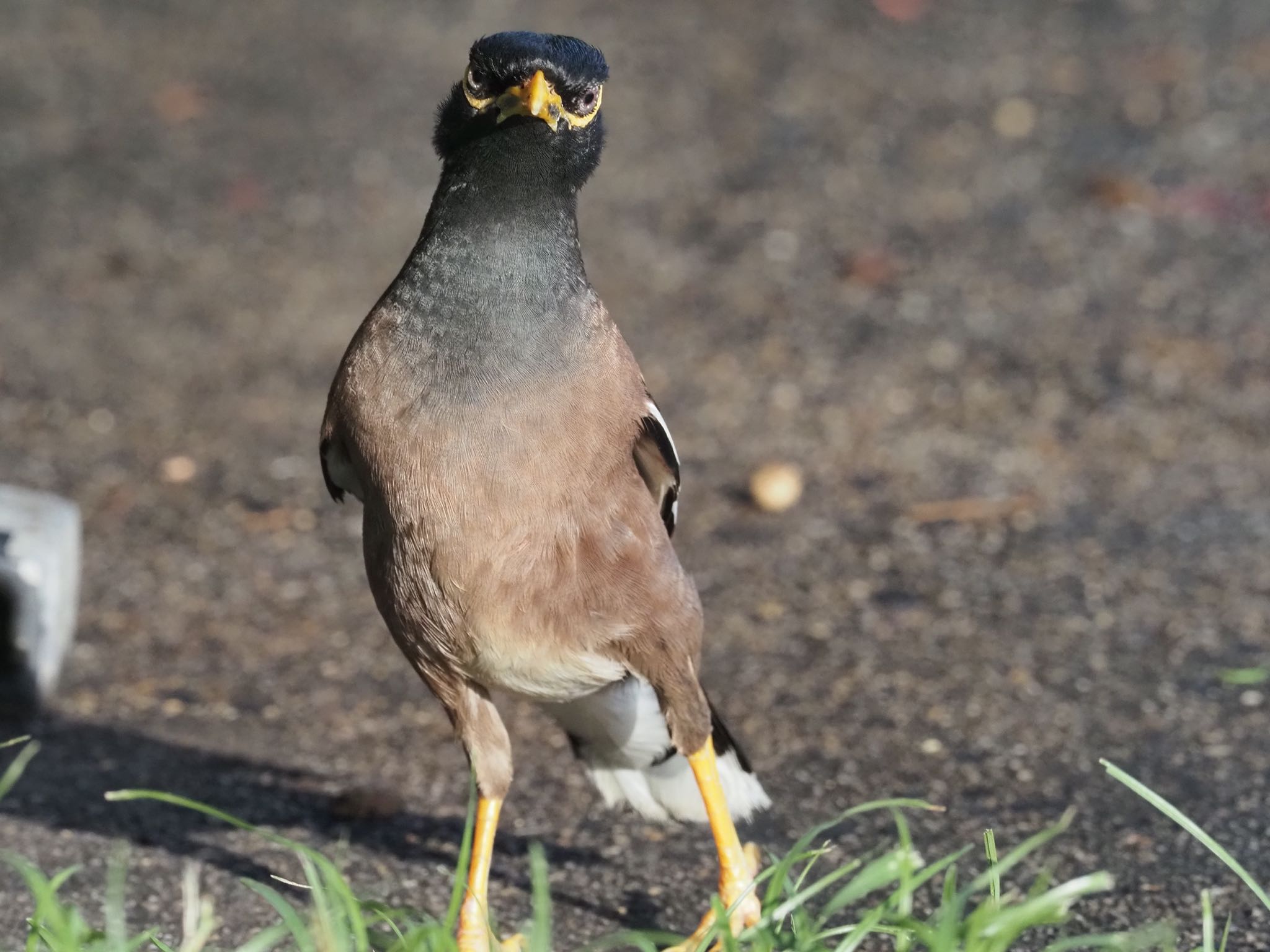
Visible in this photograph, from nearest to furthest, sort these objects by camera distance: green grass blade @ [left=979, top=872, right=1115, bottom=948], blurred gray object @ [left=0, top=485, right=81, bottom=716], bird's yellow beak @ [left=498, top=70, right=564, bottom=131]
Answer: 1. green grass blade @ [left=979, top=872, right=1115, bottom=948]
2. bird's yellow beak @ [left=498, top=70, right=564, bottom=131]
3. blurred gray object @ [left=0, top=485, right=81, bottom=716]

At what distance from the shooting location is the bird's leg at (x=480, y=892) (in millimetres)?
3248

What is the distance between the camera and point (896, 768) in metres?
4.17

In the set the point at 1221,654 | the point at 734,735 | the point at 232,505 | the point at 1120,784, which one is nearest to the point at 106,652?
the point at 232,505

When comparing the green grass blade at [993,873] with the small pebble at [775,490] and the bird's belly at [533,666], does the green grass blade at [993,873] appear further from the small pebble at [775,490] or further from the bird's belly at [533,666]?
the small pebble at [775,490]

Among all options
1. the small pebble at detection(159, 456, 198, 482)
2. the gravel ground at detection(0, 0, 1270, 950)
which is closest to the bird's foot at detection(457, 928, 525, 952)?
the gravel ground at detection(0, 0, 1270, 950)

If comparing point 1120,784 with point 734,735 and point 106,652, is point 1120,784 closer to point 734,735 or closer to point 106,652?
point 734,735

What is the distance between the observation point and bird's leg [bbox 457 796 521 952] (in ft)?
10.7

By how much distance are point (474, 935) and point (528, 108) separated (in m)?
1.64

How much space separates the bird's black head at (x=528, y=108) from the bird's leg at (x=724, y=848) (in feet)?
4.10

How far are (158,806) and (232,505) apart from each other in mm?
1846

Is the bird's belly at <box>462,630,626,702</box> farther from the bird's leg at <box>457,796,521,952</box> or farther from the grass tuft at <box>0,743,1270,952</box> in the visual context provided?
the grass tuft at <box>0,743,1270,952</box>

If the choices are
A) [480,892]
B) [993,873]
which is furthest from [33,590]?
[993,873]

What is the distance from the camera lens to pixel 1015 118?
814 cm

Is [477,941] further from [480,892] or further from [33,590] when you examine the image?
[33,590]
